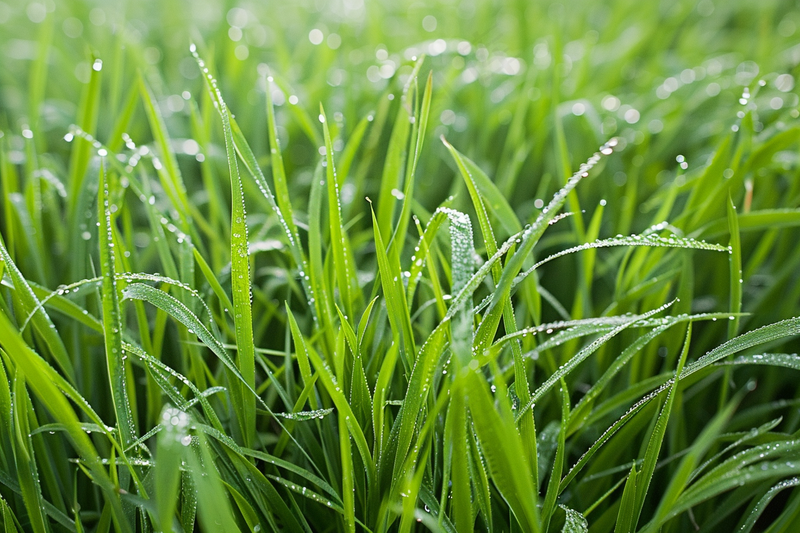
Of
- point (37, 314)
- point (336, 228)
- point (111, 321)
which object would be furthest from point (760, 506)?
point (37, 314)

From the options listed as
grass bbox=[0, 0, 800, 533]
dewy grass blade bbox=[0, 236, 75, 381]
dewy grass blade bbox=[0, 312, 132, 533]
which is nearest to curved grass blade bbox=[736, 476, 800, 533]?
grass bbox=[0, 0, 800, 533]

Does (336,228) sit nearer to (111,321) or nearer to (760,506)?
(111,321)

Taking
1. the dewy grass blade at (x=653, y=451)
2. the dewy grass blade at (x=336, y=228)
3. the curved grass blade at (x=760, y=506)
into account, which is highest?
the dewy grass blade at (x=336, y=228)

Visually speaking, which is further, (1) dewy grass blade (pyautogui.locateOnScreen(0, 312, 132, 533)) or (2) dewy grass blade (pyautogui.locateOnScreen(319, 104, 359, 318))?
(2) dewy grass blade (pyautogui.locateOnScreen(319, 104, 359, 318))

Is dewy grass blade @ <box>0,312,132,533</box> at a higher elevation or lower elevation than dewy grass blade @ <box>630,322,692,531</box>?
higher

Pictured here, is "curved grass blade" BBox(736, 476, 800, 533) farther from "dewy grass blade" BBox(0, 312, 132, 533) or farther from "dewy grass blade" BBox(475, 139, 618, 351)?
"dewy grass blade" BBox(0, 312, 132, 533)

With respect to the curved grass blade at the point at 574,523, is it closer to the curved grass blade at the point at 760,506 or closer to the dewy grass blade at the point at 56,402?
the curved grass blade at the point at 760,506

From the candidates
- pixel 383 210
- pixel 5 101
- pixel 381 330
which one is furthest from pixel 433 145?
pixel 5 101

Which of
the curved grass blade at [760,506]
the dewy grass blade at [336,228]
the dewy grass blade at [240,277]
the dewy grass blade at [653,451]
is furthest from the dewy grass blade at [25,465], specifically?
the curved grass blade at [760,506]
